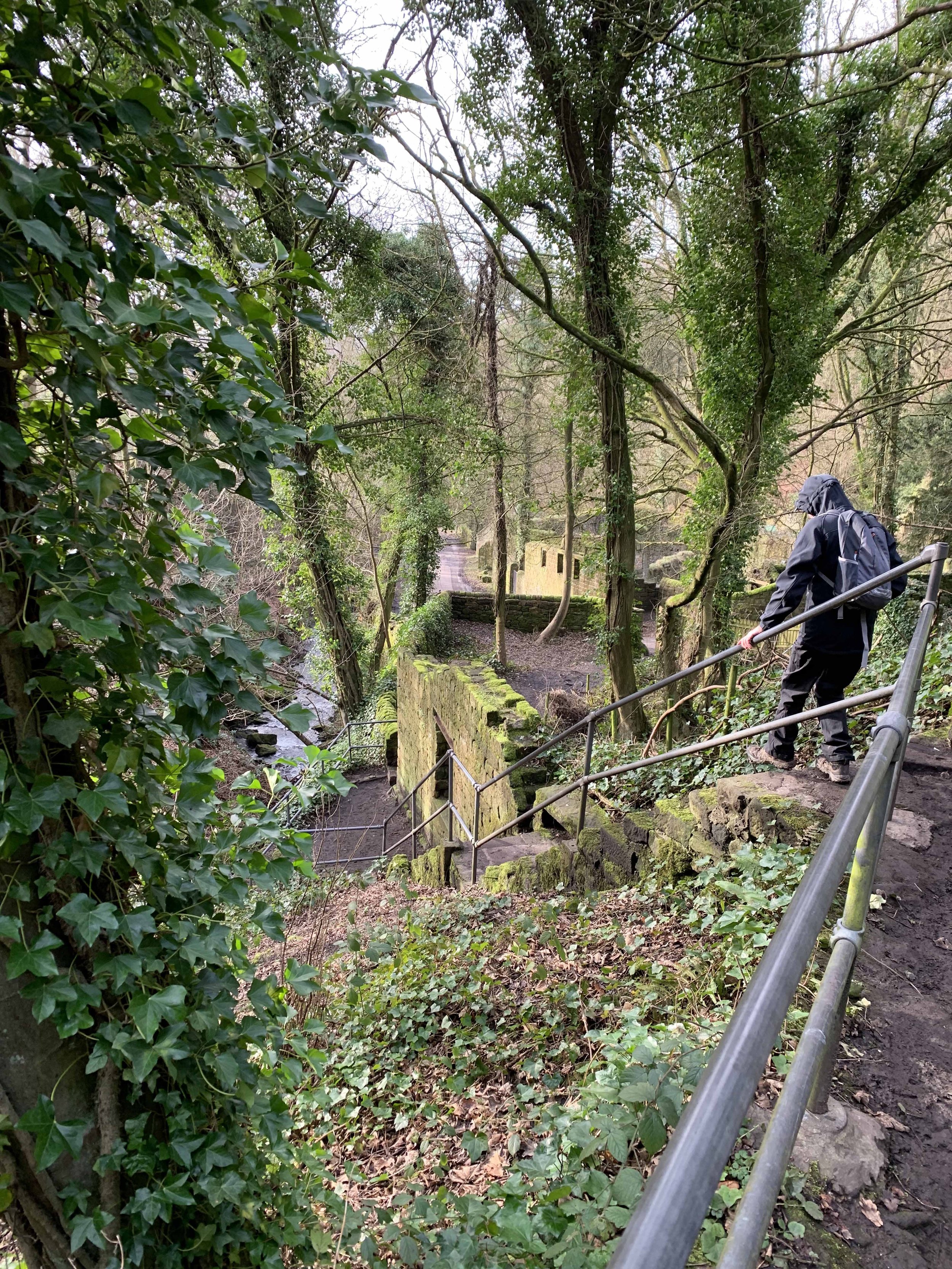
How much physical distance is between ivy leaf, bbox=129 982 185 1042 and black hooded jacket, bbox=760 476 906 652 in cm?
331

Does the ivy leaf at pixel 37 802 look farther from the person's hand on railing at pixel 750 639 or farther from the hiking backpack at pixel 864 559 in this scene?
the hiking backpack at pixel 864 559

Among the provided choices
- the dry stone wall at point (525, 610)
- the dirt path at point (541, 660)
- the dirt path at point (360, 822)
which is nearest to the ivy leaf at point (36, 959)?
the dirt path at point (360, 822)

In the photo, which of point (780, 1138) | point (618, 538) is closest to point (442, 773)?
point (618, 538)

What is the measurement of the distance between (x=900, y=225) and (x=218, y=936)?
9.96m

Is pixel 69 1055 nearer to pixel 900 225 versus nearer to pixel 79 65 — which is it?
pixel 79 65

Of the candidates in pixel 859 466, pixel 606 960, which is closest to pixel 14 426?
pixel 606 960

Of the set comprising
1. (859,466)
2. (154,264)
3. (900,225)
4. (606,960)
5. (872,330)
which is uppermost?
(900,225)

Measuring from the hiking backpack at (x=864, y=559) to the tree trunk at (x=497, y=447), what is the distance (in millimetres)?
9256

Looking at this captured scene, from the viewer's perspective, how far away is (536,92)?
6.14 m

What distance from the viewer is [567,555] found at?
15422 millimetres

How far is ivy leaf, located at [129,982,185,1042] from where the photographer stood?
1356 millimetres

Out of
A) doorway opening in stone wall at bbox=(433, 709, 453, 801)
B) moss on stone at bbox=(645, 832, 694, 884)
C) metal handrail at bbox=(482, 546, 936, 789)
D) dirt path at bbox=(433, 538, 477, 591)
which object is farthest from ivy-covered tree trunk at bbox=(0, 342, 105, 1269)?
dirt path at bbox=(433, 538, 477, 591)

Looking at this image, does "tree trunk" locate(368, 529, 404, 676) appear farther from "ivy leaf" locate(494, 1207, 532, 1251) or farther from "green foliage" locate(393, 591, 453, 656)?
"ivy leaf" locate(494, 1207, 532, 1251)

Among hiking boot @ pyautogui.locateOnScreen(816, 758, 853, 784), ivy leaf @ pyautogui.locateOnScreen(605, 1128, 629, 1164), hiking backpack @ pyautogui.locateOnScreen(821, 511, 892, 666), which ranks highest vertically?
hiking backpack @ pyautogui.locateOnScreen(821, 511, 892, 666)
